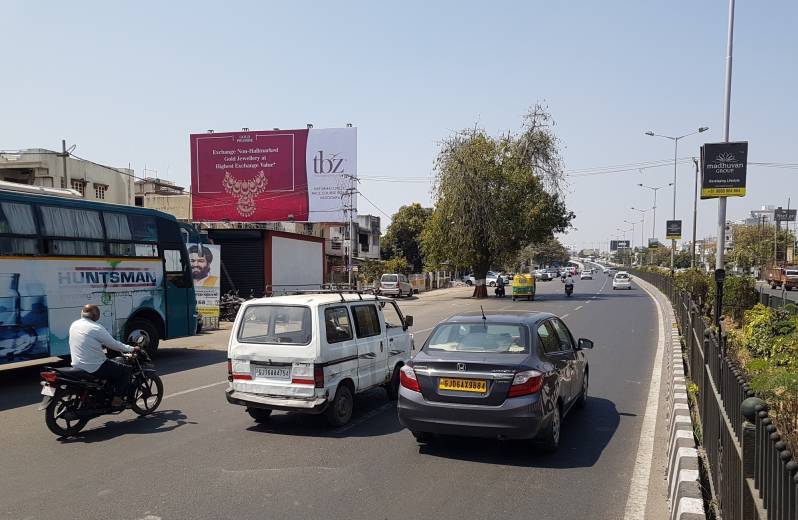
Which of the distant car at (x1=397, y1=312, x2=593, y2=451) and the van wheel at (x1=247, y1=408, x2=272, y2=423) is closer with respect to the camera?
the distant car at (x1=397, y1=312, x2=593, y2=451)

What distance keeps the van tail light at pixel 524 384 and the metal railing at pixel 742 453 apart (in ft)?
5.22

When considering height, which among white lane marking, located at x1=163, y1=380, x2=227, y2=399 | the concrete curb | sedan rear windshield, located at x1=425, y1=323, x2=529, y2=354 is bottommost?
white lane marking, located at x1=163, y1=380, x2=227, y2=399

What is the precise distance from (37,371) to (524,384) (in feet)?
36.2

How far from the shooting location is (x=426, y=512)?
5.14m

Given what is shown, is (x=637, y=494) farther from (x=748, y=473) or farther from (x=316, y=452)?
(x=316, y=452)

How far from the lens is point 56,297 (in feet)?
37.9

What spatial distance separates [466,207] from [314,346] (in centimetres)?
3630

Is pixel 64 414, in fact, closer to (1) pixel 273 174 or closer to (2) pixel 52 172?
(1) pixel 273 174

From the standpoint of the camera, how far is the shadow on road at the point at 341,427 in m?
7.69

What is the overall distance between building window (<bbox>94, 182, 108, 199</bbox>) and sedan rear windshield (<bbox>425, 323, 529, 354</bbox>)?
1465 inches

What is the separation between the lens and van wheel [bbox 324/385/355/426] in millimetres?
7828

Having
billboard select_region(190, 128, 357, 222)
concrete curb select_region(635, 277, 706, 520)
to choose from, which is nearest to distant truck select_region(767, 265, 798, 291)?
billboard select_region(190, 128, 357, 222)

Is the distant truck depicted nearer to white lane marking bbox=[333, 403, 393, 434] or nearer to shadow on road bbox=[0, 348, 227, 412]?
shadow on road bbox=[0, 348, 227, 412]

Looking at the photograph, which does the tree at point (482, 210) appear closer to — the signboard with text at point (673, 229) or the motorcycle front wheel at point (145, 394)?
the signboard with text at point (673, 229)
